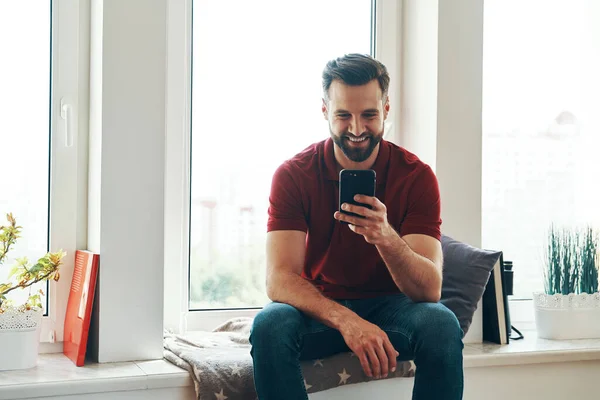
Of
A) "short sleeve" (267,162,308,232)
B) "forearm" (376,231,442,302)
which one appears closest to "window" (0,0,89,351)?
"short sleeve" (267,162,308,232)

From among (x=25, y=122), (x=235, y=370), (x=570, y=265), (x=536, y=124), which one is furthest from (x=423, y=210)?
(x=25, y=122)

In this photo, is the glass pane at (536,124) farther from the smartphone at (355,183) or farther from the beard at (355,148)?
the smartphone at (355,183)

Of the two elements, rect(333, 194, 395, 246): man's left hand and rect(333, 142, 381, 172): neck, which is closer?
rect(333, 194, 395, 246): man's left hand

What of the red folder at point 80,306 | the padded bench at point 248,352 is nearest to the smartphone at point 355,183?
the padded bench at point 248,352

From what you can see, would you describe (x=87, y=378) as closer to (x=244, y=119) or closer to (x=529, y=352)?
(x=244, y=119)

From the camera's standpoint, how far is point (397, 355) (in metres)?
1.75

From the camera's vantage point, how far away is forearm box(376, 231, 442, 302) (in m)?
1.81

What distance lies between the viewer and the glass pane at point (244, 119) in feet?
8.01

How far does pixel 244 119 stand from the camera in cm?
250

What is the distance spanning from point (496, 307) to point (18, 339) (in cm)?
143

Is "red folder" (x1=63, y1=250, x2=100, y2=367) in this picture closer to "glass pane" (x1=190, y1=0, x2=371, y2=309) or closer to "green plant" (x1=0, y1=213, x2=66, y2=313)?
"green plant" (x1=0, y1=213, x2=66, y2=313)

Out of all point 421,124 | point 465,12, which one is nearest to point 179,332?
point 421,124

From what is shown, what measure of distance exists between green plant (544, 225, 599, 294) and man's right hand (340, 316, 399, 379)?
1046mm

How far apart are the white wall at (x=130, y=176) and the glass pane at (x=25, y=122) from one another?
0.22 meters
